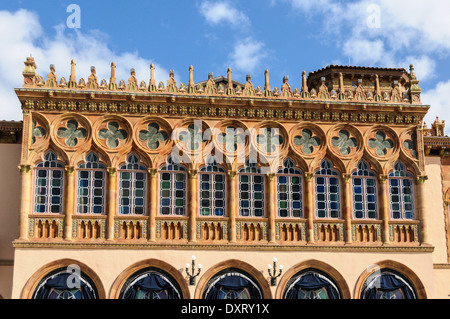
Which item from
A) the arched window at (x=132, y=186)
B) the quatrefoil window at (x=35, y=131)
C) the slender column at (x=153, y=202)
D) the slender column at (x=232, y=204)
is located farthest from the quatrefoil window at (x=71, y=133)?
the slender column at (x=232, y=204)

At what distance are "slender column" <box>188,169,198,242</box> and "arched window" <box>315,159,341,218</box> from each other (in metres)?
4.33

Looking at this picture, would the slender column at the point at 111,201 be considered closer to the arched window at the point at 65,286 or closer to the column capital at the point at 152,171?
the column capital at the point at 152,171

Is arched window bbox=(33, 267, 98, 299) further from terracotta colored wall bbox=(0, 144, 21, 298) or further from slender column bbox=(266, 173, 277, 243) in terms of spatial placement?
slender column bbox=(266, 173, 277, 243)

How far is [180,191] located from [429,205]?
9305 mm

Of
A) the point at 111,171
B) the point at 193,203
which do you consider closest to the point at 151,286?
the point at 193,203

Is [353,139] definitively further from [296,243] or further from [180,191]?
[180,191]

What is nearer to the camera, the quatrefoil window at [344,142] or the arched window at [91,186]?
the arched window at [91,186]

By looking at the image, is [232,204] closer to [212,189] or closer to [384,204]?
[212,189]

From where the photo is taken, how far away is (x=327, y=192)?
26031mm

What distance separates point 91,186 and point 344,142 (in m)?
9.13

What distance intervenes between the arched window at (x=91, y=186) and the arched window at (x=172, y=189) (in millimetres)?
2034

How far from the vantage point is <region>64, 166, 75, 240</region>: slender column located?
959 inches

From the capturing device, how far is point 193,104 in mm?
25844

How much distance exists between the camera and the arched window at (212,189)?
25.4 meters
